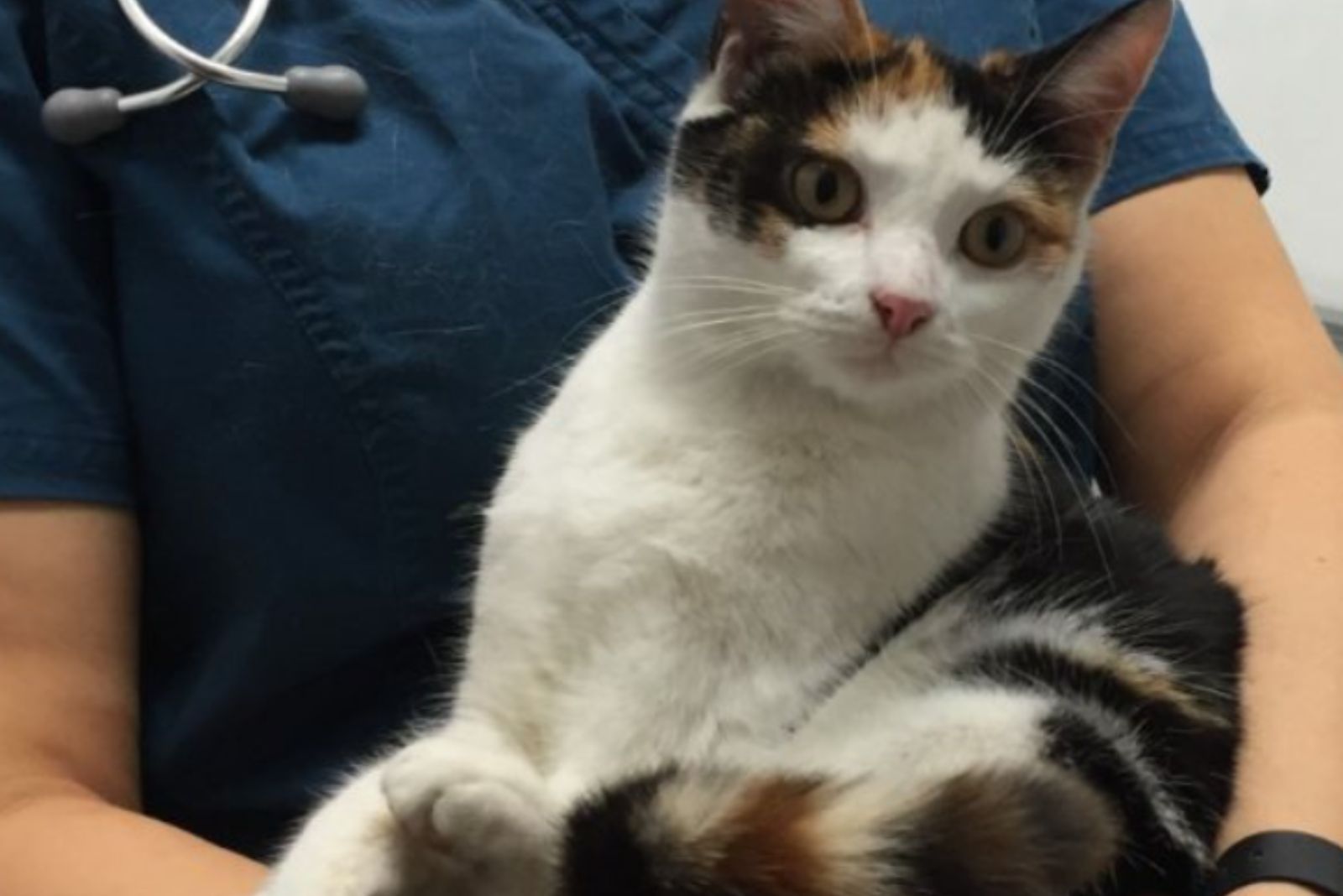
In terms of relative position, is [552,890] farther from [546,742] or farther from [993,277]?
[993,277]

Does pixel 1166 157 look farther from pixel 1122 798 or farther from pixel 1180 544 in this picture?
pixel 1122 798

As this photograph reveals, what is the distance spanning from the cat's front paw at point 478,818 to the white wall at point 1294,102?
3.98 ft

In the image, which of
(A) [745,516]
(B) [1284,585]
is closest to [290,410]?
(A) [745,516]

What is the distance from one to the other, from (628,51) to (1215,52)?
0.89 meters

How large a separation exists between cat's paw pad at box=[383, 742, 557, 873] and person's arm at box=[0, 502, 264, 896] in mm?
198

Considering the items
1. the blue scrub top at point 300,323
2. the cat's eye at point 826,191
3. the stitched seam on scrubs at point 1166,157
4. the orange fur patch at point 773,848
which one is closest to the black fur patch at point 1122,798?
the orange fur patch at point 773,848

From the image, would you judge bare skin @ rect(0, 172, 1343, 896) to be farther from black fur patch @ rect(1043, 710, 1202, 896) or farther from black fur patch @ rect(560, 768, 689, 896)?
black fur patch @ rect(560, 768, 689, 896)

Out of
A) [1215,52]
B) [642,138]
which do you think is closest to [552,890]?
[642,138]

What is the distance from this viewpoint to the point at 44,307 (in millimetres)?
864

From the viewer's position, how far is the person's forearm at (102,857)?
0.81 m

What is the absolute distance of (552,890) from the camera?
24.6 inches

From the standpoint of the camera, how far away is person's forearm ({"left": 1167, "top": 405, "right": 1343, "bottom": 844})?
0.81m

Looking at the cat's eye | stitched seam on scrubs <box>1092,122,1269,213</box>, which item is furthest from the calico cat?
stitched seam on scrubs <box>1092,122,1269,213</box>

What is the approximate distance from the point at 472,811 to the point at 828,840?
0.15 metres
